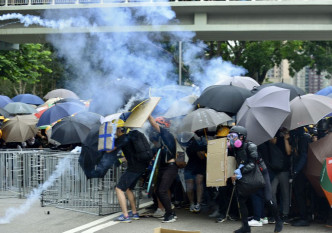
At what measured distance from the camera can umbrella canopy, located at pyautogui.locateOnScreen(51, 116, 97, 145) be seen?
34.2 ft

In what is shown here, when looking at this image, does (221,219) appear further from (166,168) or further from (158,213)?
(166,168)

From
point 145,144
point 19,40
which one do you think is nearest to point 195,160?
point 145,144

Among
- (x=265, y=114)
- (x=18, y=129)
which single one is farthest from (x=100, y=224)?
(x=18, y=129)

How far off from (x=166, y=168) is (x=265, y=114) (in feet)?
6.03

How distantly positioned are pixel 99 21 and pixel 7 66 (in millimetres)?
15730

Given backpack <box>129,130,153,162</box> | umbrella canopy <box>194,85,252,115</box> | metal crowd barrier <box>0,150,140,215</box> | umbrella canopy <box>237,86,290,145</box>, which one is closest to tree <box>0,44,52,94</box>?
metal crowd barrier <box>0,150,140,215</box>

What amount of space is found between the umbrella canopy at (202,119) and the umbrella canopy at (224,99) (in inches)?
12.5

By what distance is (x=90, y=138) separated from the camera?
9352mm

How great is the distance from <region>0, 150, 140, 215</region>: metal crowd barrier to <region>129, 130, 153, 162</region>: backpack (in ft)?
2.58

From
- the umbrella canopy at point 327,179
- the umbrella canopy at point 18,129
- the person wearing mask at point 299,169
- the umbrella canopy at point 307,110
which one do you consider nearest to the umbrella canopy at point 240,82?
the umbrella canopy at point 307,110

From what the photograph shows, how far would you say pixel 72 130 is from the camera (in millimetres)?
10484

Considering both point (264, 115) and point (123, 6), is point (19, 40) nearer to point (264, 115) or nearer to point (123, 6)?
point (123, 6)

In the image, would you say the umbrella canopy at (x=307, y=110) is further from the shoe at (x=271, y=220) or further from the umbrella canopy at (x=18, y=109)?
the umbrella canopy at (x=18, y=109)

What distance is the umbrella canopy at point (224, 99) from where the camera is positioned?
9.45m
